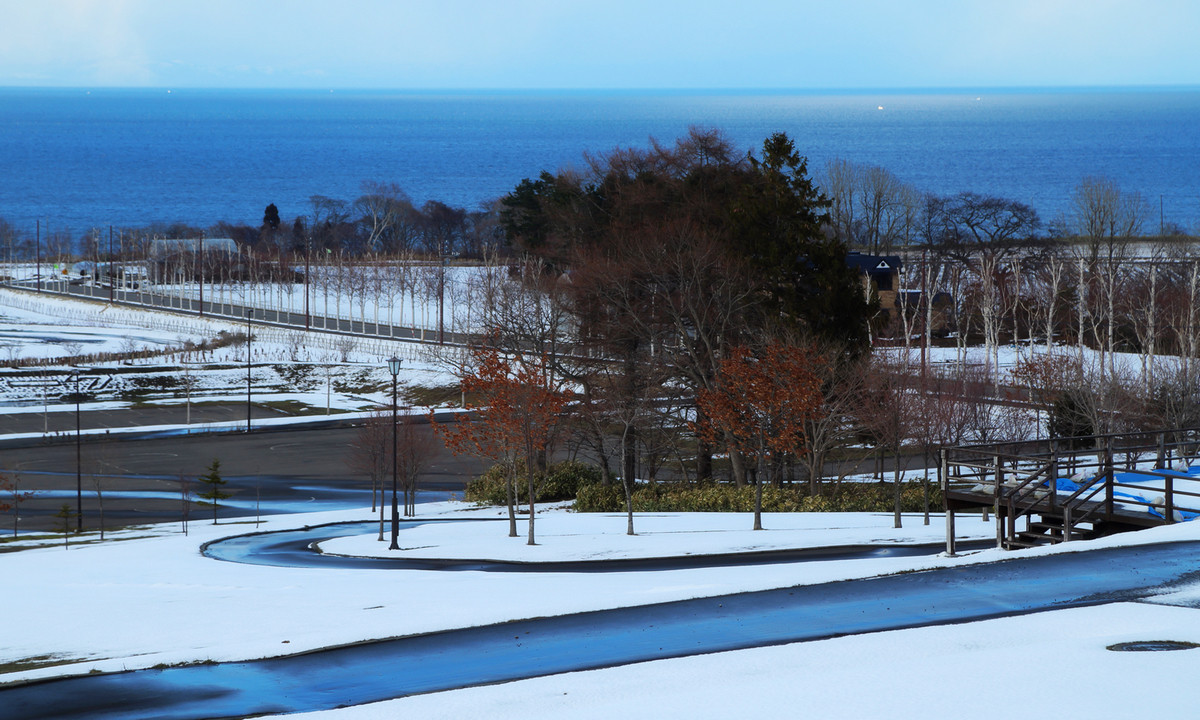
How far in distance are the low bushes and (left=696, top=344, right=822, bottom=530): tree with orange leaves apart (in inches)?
325

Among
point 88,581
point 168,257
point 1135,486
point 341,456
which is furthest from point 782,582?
point 168,257

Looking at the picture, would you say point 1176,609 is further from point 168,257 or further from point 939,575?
point 168,257

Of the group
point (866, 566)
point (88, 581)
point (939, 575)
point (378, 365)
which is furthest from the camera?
point (378, 365)

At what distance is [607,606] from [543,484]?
26.2m

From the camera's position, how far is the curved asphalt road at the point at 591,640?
486 inches

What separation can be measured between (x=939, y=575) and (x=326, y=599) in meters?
9.36

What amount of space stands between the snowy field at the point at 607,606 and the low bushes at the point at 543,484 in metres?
8.27

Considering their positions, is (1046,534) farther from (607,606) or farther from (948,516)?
(607,606)

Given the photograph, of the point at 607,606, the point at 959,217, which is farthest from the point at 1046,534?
the point at 959,217

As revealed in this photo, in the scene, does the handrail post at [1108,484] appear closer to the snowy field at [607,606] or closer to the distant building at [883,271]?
the snowy field at [607,606]

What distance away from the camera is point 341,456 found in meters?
53.7

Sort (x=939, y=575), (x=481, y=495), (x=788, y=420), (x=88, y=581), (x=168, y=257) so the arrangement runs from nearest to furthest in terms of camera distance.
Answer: (x=939, y=575), (x=88, y=581), (x=788, y=420), (x=481, y=495), (x=168, y=257)

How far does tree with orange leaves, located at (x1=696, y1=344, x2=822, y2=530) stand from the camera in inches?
1253

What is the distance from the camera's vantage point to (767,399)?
31781 mm
